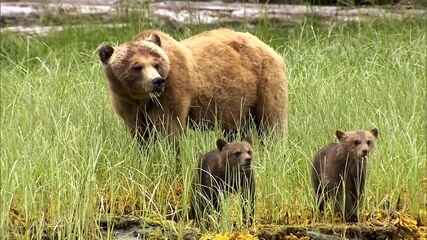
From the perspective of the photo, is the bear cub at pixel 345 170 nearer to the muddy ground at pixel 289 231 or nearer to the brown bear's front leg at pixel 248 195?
Result: the muddy ground at pixel 289 231

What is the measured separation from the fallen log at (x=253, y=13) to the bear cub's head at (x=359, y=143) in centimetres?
584

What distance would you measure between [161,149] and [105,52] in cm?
87

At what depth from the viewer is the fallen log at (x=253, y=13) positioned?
11.8 meters

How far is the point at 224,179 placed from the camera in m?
5.86

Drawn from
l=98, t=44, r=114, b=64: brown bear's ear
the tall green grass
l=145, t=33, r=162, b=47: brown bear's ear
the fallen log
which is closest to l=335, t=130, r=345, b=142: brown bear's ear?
the tall green grass

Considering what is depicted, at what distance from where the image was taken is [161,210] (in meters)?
6.04

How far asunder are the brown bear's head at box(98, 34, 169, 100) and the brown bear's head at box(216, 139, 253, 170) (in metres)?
0.98

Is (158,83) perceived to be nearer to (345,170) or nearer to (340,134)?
(340,134)

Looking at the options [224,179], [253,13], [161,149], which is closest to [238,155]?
[224,179]

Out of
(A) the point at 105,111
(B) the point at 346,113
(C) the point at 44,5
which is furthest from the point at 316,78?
Answer: (C) the point at 44,5

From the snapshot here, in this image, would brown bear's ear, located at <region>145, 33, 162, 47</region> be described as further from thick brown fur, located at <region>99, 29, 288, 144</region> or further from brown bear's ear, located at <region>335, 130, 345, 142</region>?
brown bear's ear, located at <region>335, 130, 345, 142</region>

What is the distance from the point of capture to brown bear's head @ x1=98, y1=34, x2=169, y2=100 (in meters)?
6.68

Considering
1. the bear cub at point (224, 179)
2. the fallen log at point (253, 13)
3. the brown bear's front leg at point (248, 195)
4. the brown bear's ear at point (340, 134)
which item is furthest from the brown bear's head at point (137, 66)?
the fallen log at point (253, 13)

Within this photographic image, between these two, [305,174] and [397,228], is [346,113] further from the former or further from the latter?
[397,228]
